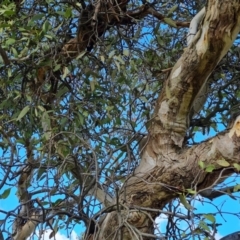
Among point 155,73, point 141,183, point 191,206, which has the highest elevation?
point 155,73

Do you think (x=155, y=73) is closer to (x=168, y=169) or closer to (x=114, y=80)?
(x=114, y=80)

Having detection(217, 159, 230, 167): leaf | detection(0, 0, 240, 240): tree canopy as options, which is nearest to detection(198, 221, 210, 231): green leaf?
detection(0, 0, 240, 240): tree canopy

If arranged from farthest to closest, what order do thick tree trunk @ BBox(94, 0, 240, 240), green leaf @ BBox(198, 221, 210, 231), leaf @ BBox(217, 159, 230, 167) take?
thick tree trunk @ BBox(94, 0, 240, 240) → leaf @ BBox(217, 159, 230, 167) → green leaf @ BBox(198, 221, 210, 231)

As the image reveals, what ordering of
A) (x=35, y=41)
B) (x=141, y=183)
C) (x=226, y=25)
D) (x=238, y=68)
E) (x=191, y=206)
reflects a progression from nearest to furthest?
(x=191, y=206)
(x=226, y=25)
(x=141, y=183)
(x=35, y=41)
(x=238, y=68)

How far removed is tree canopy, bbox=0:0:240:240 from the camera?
6.37 feet

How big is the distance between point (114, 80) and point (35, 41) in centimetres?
51

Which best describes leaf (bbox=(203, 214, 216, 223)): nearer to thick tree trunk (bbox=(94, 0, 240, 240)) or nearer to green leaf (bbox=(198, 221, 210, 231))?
green leaf (bbox=(198, 221, 210, 231))

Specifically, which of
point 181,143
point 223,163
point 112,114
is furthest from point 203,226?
point 112,114

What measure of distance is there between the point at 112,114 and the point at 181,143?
1.66 ft

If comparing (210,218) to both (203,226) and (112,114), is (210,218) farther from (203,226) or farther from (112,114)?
(112,114)

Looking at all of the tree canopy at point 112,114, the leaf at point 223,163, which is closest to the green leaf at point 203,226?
the tree canopy at point 112,114

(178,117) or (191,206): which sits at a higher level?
(178,117)

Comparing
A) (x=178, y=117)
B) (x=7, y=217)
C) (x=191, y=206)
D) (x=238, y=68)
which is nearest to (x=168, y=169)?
(x=178, y=117)

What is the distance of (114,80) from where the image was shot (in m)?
2.65
